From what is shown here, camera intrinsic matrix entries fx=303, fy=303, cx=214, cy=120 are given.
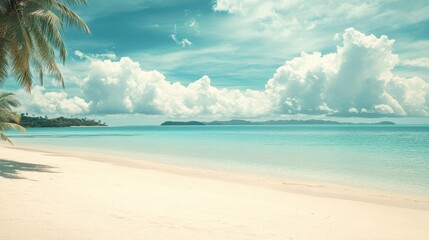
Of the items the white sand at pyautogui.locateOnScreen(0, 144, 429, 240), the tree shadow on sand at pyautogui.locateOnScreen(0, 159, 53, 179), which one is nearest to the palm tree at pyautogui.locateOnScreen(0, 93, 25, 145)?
the tree shadow on sand at pyautogui.locateOnScreen(0, 159, 53, 179)

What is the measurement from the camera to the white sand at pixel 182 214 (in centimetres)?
504

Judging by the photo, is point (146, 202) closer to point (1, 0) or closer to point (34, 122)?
point (1, 0)

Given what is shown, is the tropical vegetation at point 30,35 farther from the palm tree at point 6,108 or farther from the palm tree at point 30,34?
the palm tree at point 6,108

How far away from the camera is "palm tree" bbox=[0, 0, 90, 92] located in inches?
379

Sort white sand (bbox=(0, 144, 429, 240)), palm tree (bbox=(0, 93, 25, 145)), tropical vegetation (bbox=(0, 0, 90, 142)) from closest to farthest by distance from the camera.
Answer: white sand (bbox=(0, 144, 429, 240)), tropical vegetation (bbox=(0, 0, 90, 142)), palm tree (bbox=(0, 93, 25, 145))

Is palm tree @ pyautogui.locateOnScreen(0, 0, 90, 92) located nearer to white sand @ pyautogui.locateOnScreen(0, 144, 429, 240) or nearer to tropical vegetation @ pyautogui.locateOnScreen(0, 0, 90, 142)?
tropical vegetation @ pyautogui.locateOnScreen(0, 0, 90, 142)

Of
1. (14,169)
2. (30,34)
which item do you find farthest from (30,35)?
(14,169)

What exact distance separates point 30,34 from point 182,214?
9.07m

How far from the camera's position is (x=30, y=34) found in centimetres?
1091

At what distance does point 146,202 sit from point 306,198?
5.00 metres

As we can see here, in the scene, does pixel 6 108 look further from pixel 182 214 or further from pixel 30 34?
pixel 182 214

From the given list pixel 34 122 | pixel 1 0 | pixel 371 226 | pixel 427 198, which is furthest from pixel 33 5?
pixel 34 122

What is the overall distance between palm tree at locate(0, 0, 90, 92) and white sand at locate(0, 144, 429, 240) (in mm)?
3924

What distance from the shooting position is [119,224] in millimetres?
5324
